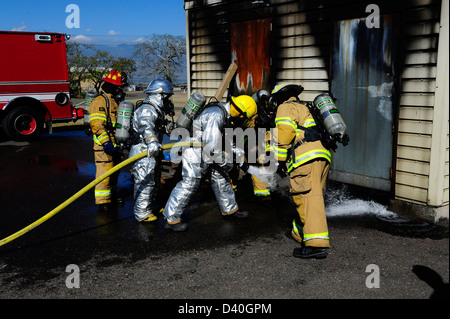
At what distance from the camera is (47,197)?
679 cm

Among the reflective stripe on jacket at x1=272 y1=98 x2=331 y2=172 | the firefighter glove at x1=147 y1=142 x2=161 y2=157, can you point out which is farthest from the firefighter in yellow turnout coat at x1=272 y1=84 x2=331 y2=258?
the firefighter glove at x1=147 y1=142 x2=161 y2=157

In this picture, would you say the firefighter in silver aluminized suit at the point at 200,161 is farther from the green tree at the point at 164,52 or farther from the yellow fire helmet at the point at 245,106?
the green tree at the point at 164,52

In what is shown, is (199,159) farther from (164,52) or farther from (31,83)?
(164,52)

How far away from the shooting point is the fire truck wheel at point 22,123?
11.8m

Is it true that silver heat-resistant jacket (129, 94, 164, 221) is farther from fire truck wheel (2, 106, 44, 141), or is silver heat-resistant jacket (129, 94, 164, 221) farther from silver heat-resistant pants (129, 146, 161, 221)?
fire truck wheel (2, 106, 44, 141)

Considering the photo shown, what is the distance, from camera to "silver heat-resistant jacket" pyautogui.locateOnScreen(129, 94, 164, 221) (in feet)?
17.1

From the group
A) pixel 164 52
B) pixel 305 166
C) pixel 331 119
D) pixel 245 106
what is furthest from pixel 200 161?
pixel 164 52

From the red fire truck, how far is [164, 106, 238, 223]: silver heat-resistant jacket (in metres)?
8.66

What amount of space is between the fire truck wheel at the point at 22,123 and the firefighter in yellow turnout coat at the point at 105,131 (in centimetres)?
713

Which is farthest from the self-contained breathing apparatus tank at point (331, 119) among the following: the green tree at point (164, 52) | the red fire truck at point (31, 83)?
the green tree at point (164, 52)

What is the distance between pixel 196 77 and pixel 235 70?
4.49ft

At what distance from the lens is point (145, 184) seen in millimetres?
5352
